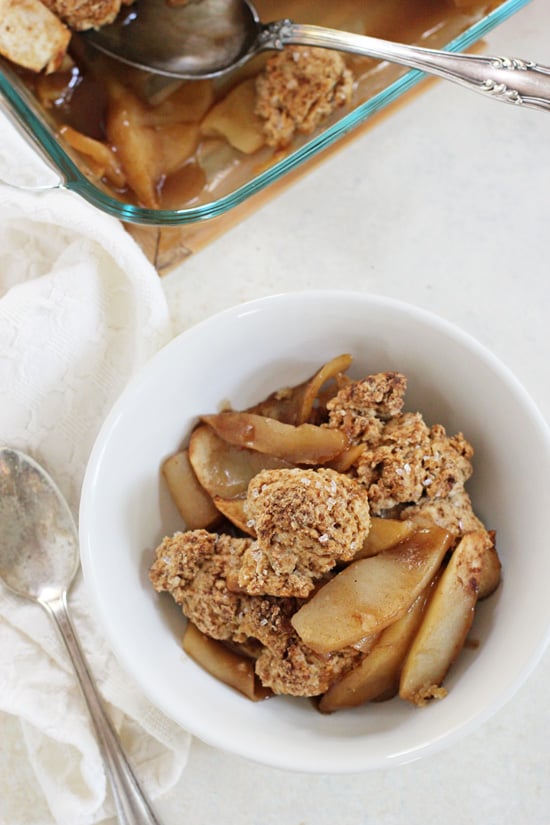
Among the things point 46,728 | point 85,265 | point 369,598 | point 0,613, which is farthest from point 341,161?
point 46,728

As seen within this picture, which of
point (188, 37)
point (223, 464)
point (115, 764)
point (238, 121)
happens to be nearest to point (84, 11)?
point (188, 37)

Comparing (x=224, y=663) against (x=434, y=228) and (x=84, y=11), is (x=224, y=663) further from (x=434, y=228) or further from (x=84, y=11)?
(x=84, y=11)

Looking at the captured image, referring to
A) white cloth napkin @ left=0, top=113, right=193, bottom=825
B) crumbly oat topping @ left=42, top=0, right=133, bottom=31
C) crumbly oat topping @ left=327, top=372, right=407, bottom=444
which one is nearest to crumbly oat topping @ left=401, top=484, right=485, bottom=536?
crumbly oat topping @ left=327, top=372, right=407, bottom=444

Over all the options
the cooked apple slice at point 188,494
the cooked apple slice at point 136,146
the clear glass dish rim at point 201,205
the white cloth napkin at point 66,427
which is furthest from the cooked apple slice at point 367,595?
the cooked apple slice at point 136,146

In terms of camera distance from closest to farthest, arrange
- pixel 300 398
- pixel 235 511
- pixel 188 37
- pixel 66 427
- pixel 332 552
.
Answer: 1. pixel 332 552
2. pixel 235 511
3. pixel 300 398
4. pixel 66 427
5. pixel 188 37

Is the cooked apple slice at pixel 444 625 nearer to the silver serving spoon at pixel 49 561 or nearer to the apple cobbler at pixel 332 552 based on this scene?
the apple cobbler at pixel 332 552

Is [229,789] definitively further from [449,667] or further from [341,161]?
[341,161]

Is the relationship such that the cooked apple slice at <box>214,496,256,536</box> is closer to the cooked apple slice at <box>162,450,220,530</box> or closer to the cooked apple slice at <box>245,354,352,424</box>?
the cooked apple slice at <box>162,450,220,530</box>
